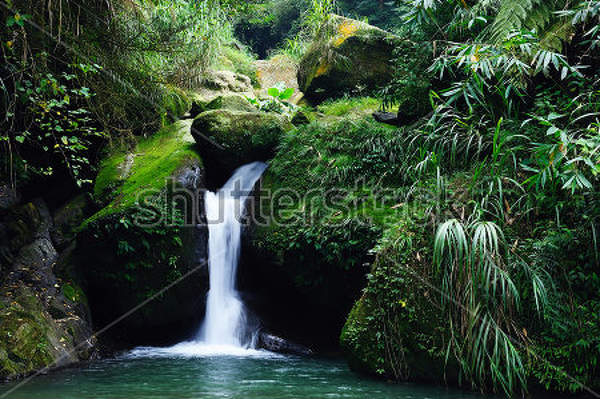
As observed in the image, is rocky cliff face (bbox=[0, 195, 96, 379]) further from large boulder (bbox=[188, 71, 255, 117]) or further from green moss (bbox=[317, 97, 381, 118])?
green moss (bbox=[317, 97, 381, 118])

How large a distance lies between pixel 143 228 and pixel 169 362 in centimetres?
187

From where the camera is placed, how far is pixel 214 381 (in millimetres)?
4305

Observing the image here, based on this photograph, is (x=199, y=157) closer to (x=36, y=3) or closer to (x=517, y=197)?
(x=36, y=3)

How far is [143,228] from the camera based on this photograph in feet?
19.8

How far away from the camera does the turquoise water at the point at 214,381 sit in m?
3.79

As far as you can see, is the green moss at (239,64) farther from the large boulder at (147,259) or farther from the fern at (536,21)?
the fern at (536,21)

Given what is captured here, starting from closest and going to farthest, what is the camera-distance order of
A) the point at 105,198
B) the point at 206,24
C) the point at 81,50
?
the point at 81,50, the point at 105,198, the point at 206,24

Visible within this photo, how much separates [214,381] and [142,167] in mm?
4219

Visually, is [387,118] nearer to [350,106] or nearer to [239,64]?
[350,106]

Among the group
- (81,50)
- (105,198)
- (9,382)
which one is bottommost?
(9,382)

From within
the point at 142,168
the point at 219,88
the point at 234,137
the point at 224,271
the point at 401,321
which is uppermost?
the point at 219,88

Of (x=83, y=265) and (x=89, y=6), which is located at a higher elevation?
(x=89, y=6)

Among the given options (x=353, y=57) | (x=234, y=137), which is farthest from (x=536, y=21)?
(x=353, y=57)

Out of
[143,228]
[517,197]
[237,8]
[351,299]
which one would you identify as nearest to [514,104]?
[517,197]
